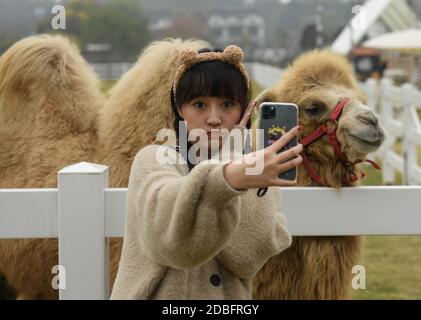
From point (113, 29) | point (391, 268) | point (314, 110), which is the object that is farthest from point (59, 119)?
point (113, 29)

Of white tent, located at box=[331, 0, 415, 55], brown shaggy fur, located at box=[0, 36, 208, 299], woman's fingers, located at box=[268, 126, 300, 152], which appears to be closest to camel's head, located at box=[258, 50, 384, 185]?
brown shaggy fur, located at box=[0, 36, 208, 299]

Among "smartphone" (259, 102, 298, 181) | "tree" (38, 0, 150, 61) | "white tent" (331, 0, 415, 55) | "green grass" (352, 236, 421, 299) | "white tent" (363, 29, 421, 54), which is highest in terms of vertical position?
"tree" (38, 0, 150, 61)

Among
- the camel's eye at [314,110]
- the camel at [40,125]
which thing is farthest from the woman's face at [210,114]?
the camel at [40,125]

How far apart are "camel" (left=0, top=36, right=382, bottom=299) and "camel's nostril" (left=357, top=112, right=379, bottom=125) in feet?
0.43

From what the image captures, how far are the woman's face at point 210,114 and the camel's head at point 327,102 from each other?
1443 mm

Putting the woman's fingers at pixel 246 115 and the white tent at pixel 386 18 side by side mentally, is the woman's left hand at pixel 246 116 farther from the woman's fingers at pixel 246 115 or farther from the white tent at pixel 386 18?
the white tent at pixel 386 18

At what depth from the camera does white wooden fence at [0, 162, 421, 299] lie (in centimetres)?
293

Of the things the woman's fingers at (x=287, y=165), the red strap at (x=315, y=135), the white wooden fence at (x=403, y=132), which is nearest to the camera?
the woman's fingers at (x=287, y=165)

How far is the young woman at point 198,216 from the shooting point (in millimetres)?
1982

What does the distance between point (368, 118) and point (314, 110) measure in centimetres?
47

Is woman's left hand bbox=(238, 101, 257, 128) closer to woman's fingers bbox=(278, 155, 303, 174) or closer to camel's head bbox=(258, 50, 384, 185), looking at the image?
woman's fingers bbox=(278, 155, 303, 174)

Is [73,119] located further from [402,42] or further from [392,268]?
[402,42]

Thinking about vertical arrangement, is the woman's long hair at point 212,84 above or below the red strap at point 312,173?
above

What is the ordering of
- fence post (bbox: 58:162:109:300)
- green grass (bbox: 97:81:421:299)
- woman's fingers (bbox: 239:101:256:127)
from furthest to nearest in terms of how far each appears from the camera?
green grass (bbox: 97:81:421:299) < fence post (bbox: 58:162:109:300) < woman's fingers (bbox: 239:101:256:127)
